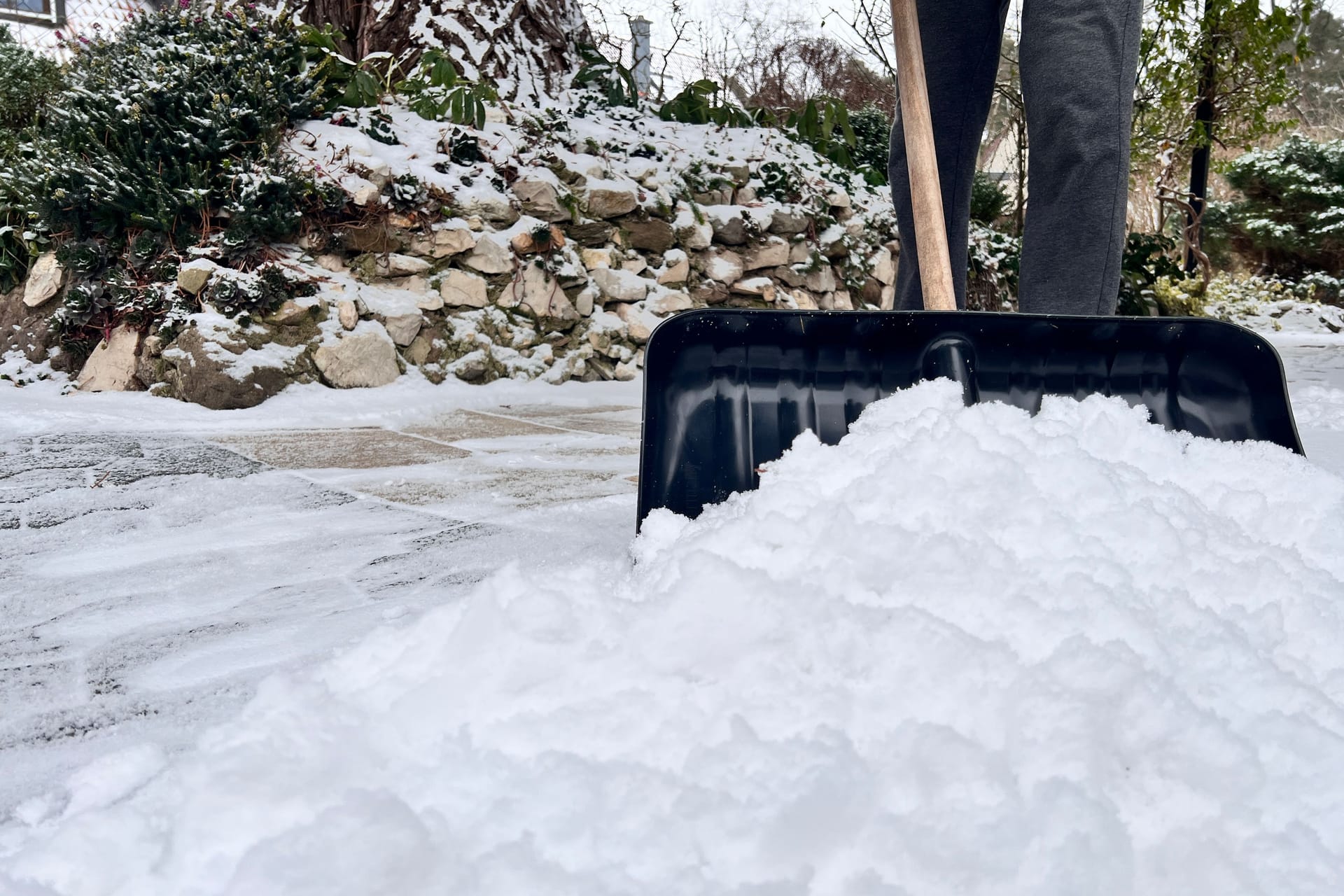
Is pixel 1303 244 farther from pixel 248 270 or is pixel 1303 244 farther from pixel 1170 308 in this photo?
pixel 248 270

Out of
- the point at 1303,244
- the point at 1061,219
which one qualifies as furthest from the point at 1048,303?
the point at 1303,244

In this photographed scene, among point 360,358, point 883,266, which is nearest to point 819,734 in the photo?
point 360,358

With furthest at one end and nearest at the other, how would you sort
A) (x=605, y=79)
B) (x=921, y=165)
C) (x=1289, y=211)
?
1. (x=1289, y=211)
2. (x=605, y=79)
3. (x=921, y=165)

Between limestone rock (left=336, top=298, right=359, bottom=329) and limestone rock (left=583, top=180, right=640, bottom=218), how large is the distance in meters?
1.16

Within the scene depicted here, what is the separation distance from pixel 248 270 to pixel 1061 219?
2.55m

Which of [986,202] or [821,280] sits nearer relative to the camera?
[821,280]

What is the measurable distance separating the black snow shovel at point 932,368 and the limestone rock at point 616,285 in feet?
8.57

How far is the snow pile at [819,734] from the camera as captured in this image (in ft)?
→ 1.61

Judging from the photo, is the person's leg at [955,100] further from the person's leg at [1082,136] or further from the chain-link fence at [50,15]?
the chain-link fence at [50,15]

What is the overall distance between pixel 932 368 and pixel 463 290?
253 centimetres

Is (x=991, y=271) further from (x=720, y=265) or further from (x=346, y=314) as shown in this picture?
(x=346, y=314)

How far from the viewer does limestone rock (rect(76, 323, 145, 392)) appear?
9.59 ft

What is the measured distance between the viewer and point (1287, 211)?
9.23m

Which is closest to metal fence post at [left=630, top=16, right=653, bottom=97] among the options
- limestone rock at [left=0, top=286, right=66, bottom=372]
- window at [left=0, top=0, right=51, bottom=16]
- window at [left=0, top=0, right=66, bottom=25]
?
limestone rock at [left=0, top=286, right=66, bottom=372]
